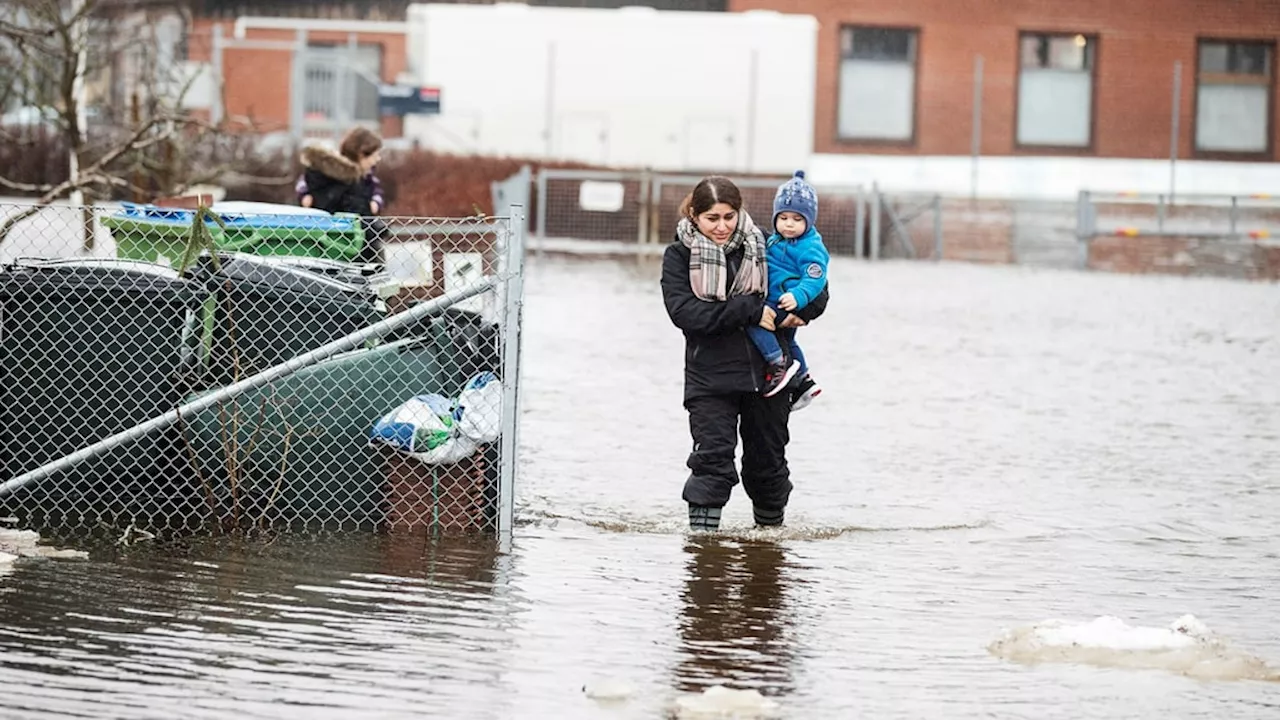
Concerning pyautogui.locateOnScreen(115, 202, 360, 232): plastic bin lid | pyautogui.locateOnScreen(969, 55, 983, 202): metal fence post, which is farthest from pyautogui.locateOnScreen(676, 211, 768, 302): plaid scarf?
pyautogui.locateOnScreen(969, 55, 983, 202): metal fence post

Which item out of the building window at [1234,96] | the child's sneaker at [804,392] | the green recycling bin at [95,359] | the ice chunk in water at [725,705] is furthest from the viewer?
the building window at [1234,96]

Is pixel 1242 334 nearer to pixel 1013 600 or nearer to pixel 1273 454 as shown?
pixel 1273 454

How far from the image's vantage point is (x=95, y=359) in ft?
27.3

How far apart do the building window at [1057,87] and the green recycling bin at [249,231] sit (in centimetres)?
3203

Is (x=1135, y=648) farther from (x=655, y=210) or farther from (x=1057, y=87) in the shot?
(x=1057, y=87)

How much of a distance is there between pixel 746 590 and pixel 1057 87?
112 feet

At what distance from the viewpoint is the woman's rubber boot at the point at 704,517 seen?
8.71 metres

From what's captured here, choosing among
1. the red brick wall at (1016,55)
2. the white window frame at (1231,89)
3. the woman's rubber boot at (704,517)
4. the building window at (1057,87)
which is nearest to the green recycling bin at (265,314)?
the woman's rubber boot at (704,517)

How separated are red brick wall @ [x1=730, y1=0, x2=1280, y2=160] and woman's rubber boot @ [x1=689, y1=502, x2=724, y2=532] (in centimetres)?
3161

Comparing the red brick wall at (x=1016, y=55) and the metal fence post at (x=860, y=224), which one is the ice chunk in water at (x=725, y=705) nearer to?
the metal fence post at (x=860, y=224)

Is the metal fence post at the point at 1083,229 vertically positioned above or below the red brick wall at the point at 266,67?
below

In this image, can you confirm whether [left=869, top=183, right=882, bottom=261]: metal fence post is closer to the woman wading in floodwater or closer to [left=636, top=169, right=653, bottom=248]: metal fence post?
[left=636, top=169, right=653, bottom=248]: metal fence post

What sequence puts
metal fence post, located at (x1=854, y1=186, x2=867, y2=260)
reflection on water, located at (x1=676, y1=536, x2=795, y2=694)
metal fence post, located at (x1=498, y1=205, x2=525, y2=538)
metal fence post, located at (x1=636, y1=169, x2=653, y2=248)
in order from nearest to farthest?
reflection on water, located at (x1=676, y1=536, x2=795, y2=694)
metal fence post, located at (x1=498, y1=205, x2=525, y2=538)
metal fence post, located at (x1=636, y1=169, x2=653, y2=248)
metal fence post, located at (x1=854, y1=186, x2=867, y2=260)

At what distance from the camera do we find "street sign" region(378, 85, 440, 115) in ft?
109
